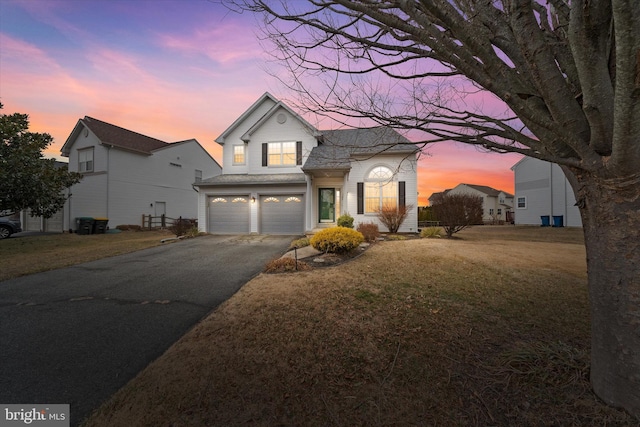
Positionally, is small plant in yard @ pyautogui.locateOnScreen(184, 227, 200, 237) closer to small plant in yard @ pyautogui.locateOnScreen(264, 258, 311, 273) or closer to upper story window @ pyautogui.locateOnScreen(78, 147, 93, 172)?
small plant in yard @ pyautogui.locateOnScreen(264, 258, 311, 273)

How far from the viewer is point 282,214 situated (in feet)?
48.0

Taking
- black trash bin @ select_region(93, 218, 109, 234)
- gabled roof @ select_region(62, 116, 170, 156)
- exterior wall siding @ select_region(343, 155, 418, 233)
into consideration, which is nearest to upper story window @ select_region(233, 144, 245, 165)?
exterior wall siding @ select_region(343, 155, 418, 233)

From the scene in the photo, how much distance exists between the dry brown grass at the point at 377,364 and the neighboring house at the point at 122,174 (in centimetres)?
2035

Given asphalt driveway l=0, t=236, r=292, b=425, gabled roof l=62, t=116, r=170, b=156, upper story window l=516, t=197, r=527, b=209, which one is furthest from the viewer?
upper story window l=516, t=197, r=527, b=209

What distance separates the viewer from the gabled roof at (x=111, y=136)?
62.7ft

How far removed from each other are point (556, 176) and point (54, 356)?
31.7 m

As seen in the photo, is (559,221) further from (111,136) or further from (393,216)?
(111,136)

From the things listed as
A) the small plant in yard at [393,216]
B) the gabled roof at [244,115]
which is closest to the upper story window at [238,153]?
the gabled roof at [244,115]

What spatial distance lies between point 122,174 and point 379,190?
19.3m

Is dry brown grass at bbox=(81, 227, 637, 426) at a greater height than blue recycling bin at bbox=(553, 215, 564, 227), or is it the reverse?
blue recycling bin at bbox=(553, 215, 564, 227)

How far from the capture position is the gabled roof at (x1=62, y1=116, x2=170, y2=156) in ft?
62.7

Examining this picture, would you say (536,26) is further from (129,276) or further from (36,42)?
(36,42)

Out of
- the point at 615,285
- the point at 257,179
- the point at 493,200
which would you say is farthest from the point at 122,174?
the point at 493,200

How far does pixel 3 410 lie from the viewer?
2283mm
